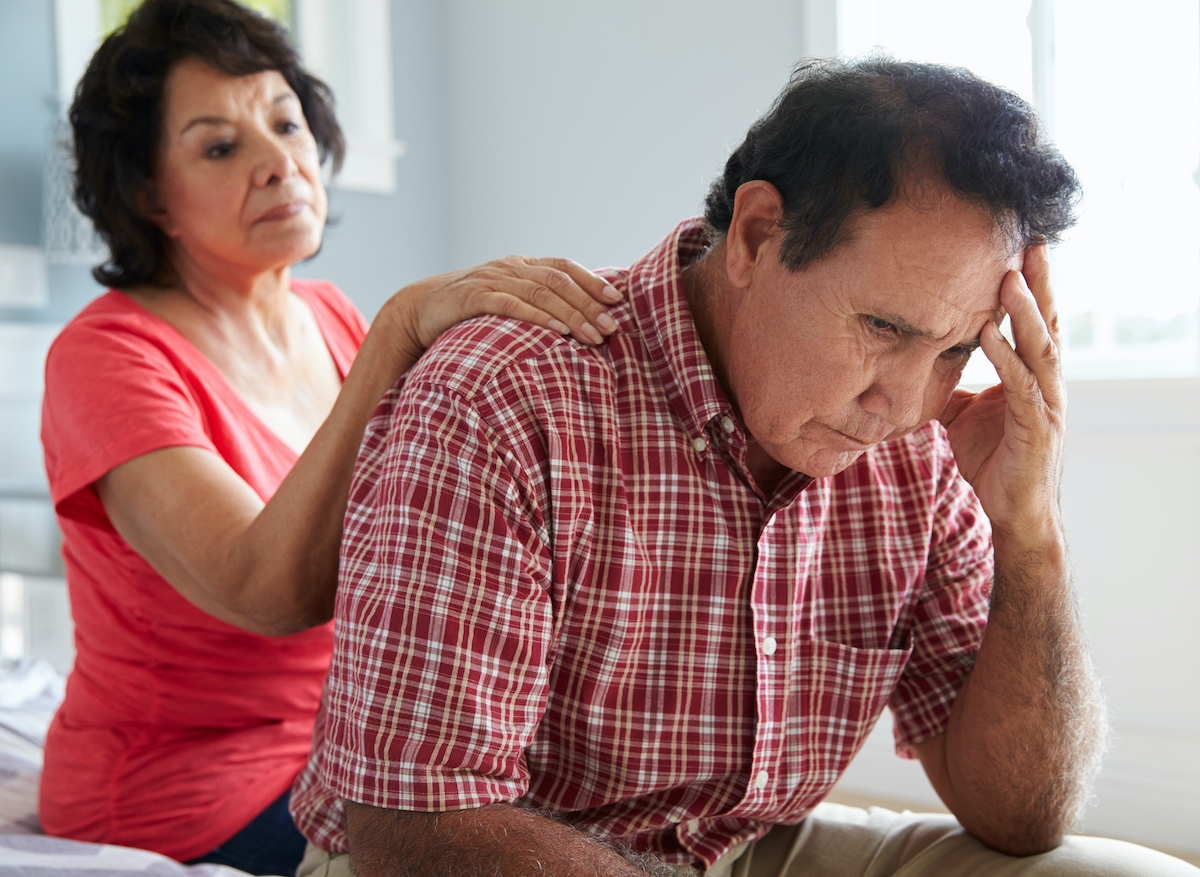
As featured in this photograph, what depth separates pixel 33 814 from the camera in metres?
1.53

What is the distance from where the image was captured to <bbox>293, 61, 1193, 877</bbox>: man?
0.94 metres

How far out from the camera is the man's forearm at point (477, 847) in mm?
882

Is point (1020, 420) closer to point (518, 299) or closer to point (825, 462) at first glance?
point (825, 462)

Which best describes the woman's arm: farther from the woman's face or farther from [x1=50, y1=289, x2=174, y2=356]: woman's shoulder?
the woman's face

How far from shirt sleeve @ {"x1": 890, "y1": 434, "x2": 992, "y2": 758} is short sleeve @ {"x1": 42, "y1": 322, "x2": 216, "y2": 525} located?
916mm

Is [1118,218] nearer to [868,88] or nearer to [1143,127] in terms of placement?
[1143,127]

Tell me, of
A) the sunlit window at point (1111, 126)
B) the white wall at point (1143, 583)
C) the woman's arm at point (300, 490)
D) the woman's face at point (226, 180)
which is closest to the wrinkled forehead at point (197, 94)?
the woman's face at point (226, 180)

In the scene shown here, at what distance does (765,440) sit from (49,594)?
1.95m

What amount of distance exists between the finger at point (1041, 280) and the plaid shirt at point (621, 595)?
24cm

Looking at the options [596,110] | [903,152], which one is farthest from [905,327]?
[596,110]

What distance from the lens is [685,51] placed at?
2908 mm

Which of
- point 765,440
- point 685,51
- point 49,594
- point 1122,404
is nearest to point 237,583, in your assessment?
point 765,440

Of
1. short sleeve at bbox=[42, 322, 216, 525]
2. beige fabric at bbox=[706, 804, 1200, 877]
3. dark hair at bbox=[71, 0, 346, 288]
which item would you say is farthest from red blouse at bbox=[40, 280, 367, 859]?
beige fabric at bbox=[706, 804, 1200, 877]

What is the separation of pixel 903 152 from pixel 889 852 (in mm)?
817
